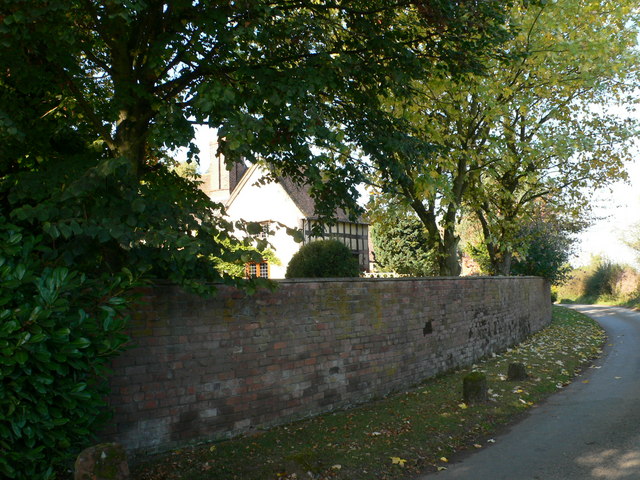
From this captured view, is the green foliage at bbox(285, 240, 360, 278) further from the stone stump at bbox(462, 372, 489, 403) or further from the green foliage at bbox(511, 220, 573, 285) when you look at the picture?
the green foliage at bbox(511, 220, 573, 285)

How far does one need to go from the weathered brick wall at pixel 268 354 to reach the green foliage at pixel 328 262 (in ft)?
9.57

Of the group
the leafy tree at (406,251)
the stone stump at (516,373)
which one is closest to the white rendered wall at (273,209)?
the leafy tree at (406,251)

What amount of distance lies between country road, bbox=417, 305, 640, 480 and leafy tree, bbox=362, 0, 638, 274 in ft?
11.9

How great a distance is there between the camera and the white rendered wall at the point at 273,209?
3072cm

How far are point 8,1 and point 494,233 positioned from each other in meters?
15.8

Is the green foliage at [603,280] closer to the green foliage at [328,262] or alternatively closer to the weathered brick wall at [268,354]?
the green foliage at [328,262]

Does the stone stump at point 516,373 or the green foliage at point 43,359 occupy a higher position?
the green foliage at point 43,359

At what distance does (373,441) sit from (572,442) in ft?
7.64

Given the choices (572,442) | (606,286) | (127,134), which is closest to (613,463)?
(572,442)

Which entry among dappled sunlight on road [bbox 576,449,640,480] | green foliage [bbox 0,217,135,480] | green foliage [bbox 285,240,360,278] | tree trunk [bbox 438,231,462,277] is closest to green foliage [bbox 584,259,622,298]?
tree trunk [bbox 438,231,462,277]

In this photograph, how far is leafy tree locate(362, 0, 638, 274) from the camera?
1145 cm

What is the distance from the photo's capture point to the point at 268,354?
23.5ft

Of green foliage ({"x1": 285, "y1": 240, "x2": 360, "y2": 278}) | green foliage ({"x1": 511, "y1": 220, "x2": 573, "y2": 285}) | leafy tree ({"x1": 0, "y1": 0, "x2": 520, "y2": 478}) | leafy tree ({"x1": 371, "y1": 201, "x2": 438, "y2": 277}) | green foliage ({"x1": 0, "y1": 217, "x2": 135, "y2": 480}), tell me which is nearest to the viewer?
green foliage ({"x1": 0, "y1": 217, "x2": 135, "y2": 480})

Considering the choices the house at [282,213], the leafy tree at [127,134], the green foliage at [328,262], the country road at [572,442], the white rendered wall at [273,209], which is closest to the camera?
the leafy tree at [127,134]
